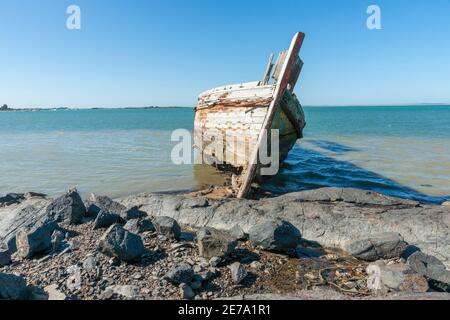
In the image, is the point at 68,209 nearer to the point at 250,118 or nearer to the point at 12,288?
the point at 12,288

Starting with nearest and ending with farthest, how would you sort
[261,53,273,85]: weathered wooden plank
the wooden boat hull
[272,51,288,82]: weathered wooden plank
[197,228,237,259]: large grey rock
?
[197,228,237,259]: large grey rock → the wooden boat hull → [272,51,288,82]: weathered wooden plank → [261,53,273,85]: weathered wooden plank

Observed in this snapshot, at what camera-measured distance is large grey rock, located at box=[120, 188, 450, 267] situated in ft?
17.4

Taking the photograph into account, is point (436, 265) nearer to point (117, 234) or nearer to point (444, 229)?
point (444, 229)

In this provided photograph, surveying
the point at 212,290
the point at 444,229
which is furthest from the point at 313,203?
the point at 212,290

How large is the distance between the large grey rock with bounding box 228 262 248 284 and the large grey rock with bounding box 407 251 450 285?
2.36 meters

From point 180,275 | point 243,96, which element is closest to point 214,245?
point 180,275

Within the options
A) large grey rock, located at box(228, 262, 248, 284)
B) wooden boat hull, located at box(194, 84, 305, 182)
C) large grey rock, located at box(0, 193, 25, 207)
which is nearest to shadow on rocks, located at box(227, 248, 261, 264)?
large grey rock, located at box(228, 262, 248, 284)

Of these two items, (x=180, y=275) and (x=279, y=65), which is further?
(x=279, y=65)

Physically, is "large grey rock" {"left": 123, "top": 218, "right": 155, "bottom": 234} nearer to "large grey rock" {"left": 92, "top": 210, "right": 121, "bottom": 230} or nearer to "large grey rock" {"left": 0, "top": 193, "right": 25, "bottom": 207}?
"large grey rock" {"left": 92, "top": 210, "right": 121, "bottom": 230}

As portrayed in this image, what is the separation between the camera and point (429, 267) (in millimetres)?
3938

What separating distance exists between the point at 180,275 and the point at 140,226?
1.83m

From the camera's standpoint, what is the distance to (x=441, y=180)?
35.3ft

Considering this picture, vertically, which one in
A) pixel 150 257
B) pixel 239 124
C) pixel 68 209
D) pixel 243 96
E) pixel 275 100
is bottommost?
pixel 150 257

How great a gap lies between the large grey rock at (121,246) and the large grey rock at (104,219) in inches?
52.8
